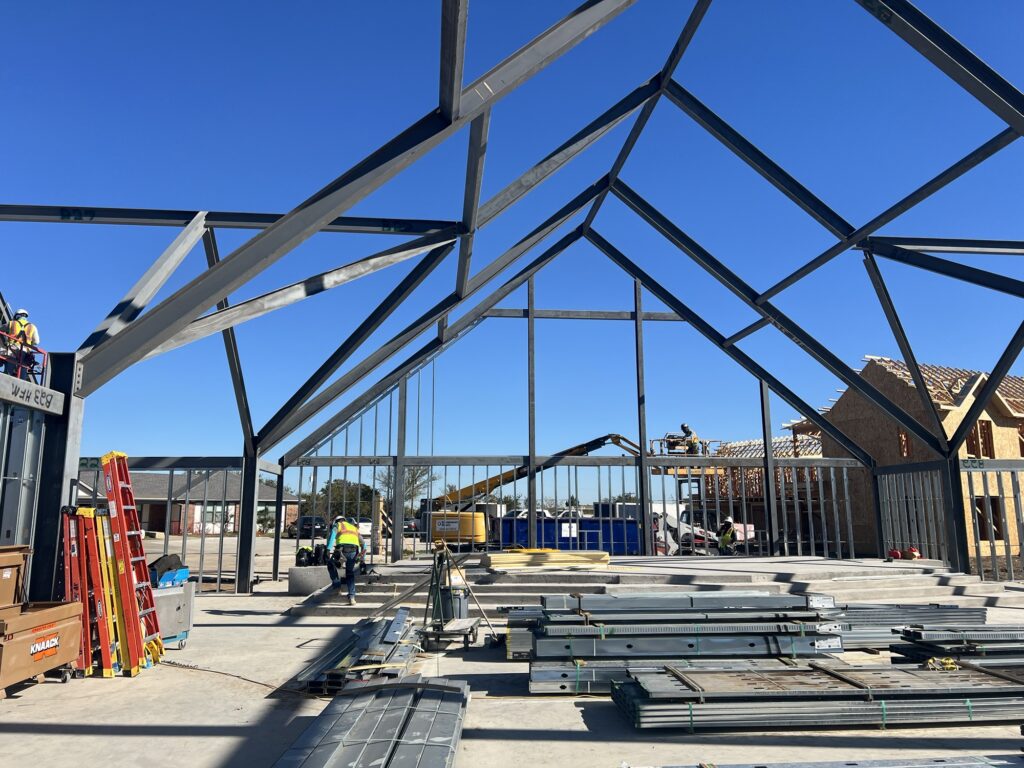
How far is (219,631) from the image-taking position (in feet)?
34.4

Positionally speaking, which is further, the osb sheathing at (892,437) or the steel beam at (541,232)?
the osb sheathing at (892,437)

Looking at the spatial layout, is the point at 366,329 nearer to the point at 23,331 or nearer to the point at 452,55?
the point at 23,331

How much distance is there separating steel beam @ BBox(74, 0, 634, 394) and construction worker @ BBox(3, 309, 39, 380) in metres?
2.19

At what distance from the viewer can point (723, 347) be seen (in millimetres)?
18750

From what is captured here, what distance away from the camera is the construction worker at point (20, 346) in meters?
9.43

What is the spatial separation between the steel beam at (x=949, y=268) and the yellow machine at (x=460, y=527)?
11696 mm

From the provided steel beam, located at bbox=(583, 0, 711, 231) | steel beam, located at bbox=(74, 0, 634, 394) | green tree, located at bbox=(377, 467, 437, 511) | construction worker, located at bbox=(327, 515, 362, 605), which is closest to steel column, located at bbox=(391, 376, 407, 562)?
green tree, located at bbox=(377, 467, 437, 511)

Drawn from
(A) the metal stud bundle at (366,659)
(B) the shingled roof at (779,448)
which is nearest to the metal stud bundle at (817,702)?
(A) the metal stud bundle at (366,659)

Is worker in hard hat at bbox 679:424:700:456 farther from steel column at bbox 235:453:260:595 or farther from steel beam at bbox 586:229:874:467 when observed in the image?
steel column at bbox 235:453:260:595

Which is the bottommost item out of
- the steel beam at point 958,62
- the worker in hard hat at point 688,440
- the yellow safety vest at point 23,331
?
the worker in hard hat at point 688,440

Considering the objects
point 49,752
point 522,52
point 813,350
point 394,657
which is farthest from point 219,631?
point 813,350

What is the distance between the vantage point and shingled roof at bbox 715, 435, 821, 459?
33.2m

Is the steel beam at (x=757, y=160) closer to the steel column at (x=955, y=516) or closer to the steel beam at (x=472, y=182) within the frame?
the steel beam at (x=472, y=182)

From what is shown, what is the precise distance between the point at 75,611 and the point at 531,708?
4.80m
